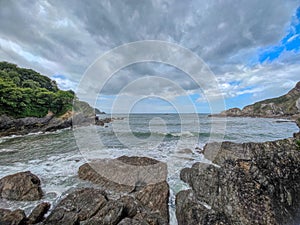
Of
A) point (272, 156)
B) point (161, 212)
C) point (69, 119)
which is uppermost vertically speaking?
point (69, 119)

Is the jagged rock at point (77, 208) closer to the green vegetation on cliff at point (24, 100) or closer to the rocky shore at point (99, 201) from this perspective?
the rocky shore at point (99, 201)

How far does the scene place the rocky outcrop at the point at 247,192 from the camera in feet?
13.1

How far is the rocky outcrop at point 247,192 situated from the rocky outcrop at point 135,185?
0.72 metres

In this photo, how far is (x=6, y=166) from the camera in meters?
8.63

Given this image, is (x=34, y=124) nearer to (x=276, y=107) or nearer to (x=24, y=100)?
(x=24, y=100)

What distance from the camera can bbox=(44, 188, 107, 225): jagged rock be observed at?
12.7ft

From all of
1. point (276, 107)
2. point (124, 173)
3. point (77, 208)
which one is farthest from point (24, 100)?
point (276, 107)

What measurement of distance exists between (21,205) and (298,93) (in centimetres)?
10480

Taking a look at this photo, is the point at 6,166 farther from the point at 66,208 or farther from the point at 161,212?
the point at 161,212

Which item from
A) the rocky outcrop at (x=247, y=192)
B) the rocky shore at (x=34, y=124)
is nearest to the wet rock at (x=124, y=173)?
the rocky outcrop at (x=247, y=192)

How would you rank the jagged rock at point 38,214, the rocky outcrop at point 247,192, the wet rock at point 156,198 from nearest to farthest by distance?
the rocky outcrop at point 247,192 < the jagged rock at point 38,214 < the wet rock at point 156,198

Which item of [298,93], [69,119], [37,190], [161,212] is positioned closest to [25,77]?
[69,119]

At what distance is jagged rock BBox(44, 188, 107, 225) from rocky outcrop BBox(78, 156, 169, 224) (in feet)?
1.32

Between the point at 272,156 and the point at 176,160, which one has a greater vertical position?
the point at 272,156
